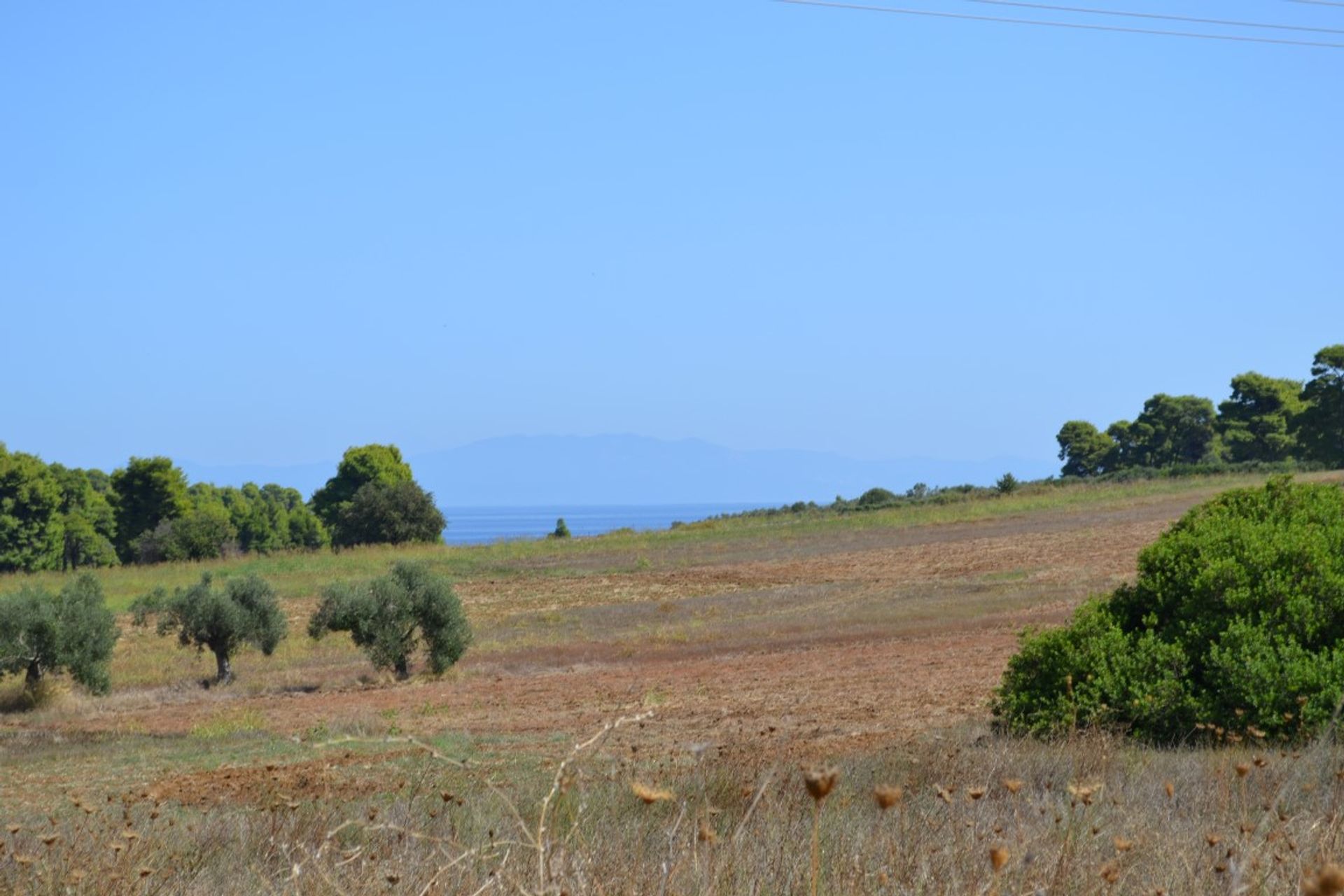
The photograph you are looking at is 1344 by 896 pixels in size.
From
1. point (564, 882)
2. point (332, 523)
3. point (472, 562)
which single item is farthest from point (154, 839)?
point (332, 523)

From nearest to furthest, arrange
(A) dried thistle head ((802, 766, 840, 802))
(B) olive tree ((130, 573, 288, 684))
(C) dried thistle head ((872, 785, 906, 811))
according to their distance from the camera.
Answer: (A) dried thistle head ((802, 766, 840, 802)) → (C) dried thistle head ((872, 785, 906, 811)) → (B) olive tree ((130, 573, 288, 684))

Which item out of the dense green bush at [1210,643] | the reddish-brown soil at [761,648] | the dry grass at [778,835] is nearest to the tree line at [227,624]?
the reddish-brown soil at [761,648]

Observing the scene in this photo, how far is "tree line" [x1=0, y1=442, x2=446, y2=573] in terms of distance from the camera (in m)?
74.6

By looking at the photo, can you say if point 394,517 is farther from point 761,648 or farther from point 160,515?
point 761,648

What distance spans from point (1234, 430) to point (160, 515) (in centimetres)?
7040

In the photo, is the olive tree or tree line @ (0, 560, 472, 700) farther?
the olive tree

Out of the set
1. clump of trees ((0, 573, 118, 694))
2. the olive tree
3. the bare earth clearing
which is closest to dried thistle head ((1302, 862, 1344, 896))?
the bare earth clearing

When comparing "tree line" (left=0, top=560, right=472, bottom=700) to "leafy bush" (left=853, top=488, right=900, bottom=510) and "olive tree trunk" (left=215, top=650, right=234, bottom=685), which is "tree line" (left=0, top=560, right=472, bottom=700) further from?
"leafy bush" (left=853, top=488, right=900, bottom=510)

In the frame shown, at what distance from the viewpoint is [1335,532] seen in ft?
35.1

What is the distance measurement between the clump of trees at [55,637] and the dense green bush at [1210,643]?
22.0 meters

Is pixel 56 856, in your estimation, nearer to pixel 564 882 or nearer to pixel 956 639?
pixel 564 882

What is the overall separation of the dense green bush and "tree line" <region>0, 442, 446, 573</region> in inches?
2487

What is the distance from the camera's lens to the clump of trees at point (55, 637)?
86.8ft

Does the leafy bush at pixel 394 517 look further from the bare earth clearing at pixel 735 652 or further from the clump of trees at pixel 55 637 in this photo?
the clump of trees at pixel 55 637
